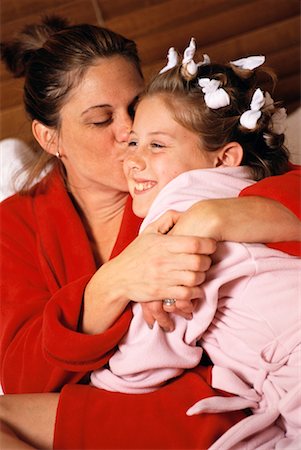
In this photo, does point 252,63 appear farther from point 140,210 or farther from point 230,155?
point 140,210

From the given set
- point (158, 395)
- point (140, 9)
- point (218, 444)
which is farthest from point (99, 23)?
point (218, 444)

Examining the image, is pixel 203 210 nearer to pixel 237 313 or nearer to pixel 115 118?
pixel 237 313

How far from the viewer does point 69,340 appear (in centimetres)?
156

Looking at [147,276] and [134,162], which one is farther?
[134,162]

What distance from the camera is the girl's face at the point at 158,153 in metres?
1.61

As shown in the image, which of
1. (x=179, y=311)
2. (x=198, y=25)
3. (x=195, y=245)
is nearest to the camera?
(x=195, y=245)

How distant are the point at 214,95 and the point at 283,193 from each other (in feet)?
0.93

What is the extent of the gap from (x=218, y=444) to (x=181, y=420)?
116mm

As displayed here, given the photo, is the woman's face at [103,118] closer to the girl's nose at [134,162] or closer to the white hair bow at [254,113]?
the girl's nose at [134,162]

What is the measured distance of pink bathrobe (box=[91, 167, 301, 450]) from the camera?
1418 mm

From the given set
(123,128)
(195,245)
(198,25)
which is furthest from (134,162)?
(198,25)

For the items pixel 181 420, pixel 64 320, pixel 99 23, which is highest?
pixel 99 23

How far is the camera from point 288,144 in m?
2.17

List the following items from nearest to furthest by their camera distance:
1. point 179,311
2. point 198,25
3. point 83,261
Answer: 1. point 179,311
2. point 83,261
3. point 198,25
